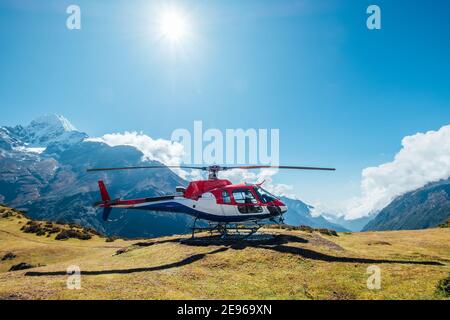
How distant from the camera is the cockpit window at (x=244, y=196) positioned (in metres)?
24.7

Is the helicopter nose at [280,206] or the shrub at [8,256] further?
the shrub at [8,256]

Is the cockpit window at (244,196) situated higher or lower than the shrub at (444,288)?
higher

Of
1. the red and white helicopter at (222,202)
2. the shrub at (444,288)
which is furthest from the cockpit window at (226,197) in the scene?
the shrub at (444,288)

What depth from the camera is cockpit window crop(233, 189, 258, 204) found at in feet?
81.1

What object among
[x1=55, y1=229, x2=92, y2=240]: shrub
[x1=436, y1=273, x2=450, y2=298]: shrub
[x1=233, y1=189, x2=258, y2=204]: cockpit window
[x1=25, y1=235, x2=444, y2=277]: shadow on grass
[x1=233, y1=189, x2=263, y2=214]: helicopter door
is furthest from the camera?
[x1=55, y1=229, x2=92, y2=240]: shrub

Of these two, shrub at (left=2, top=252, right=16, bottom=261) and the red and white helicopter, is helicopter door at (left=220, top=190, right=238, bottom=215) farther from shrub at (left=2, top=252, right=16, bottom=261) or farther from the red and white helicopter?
shrub at (left=2, top=252, right=16, bottom=261)

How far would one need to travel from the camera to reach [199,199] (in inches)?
1008

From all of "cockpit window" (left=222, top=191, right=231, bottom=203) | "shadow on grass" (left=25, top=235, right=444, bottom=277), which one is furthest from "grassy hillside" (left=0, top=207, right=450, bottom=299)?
"cockpit window" (left=222, top=191, right=231, bottom=203)

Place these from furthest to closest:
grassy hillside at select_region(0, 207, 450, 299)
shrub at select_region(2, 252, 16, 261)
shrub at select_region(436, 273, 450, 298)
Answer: shrub at select_region(2, 252, 16, 261)
grassy hillside at select_region(0, 207, 450, 299)
shrub at select_region(436, 273, 450, 298)

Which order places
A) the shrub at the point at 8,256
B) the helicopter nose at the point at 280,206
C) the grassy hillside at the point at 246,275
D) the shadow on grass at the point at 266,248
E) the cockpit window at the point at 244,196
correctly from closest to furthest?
1. the grassy hillside at the point at 246,275
2. the shadow on grass at the point at 266,248
3. the cockpit window at the point at 244,196
4. the helicopter nose at the point at 280,206
5. the shrub at the point at 8,256

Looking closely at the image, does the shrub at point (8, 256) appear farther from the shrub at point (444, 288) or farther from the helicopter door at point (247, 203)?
the shrub at point (444, 288)

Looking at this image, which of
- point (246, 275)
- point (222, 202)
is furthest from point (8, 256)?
point (246, 275)

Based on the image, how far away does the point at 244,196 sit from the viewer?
2491 cm
